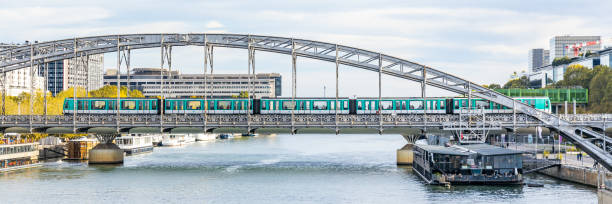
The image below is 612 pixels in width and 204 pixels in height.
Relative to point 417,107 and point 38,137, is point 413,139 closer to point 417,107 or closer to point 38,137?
point 417,107

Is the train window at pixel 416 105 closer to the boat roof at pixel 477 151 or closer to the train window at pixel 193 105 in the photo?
the boat roof at pixel 477 151

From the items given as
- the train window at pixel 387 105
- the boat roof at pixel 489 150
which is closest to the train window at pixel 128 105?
the train window at pixel 387 105

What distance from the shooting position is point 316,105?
9038 cm

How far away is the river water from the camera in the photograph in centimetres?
6231

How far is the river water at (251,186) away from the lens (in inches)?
2453

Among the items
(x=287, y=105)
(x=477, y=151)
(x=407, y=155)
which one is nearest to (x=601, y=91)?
(x=407, y=155)

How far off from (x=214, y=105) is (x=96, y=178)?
18.7 metres

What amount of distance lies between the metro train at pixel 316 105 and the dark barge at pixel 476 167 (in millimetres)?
18528

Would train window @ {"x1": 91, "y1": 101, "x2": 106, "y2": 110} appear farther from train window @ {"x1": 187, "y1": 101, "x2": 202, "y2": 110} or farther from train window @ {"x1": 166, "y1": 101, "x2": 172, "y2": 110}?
train window @ {"x1": 187, "y1": 101, "x2": 202, "y2": 110}

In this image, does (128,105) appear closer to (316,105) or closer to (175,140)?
(316,105)

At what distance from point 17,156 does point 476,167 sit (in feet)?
179

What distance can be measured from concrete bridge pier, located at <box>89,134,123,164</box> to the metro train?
154 inches

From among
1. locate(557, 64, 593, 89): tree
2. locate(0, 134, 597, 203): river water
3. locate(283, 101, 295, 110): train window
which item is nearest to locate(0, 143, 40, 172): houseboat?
locate(0, 134, 597, 203): river water

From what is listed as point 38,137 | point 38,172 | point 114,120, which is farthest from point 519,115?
point 38,137
